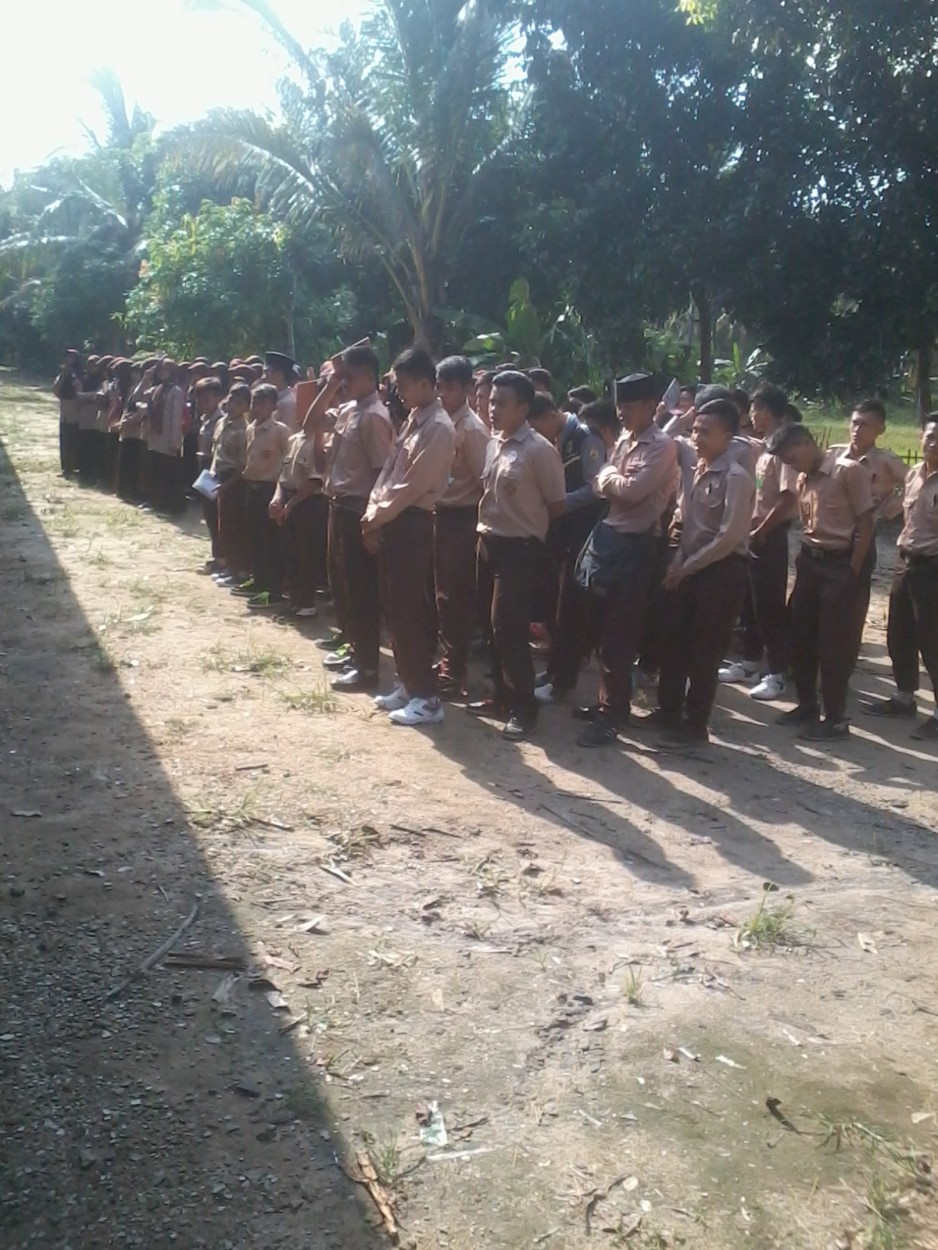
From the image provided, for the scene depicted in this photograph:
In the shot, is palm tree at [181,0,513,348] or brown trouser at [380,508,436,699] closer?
brown trouser at [380,508,436,699]

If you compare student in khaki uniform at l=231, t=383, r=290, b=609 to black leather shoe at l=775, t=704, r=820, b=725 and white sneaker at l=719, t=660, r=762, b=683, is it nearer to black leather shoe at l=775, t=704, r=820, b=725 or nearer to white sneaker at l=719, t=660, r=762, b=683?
white sneaker at l=719, t=660, r=762, b=683

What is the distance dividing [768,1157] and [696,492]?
3.77 m

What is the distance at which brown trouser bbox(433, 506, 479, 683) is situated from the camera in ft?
22.4

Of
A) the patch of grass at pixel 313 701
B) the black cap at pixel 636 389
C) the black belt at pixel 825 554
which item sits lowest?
the patch of grass at pixel 313 701

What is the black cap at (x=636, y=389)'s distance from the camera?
5887 mm

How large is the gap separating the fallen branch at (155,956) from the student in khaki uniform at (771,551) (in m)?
4.25

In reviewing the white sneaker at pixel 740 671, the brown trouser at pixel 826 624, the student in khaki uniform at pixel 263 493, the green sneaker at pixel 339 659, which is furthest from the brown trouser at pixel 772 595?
the student in khaki uniform at pixel 263 493

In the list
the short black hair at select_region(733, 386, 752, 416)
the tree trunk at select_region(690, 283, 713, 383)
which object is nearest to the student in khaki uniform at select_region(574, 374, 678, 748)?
the short black hair at select_region(733, 386, 752, 416)

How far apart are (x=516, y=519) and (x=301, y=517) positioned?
289 cm

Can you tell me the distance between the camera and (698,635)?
6.19m

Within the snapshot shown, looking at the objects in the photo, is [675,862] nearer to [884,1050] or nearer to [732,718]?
[884,1050]

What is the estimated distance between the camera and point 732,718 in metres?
6.97

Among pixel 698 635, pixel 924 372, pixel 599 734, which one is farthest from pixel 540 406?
pixel 924 372

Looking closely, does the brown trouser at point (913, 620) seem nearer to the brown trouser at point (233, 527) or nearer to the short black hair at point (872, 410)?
the short black hair at point (872, 410)
